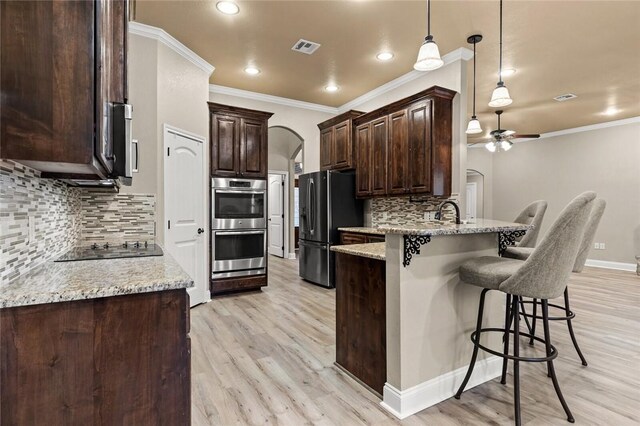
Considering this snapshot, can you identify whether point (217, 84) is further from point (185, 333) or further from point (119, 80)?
point (185, 333)

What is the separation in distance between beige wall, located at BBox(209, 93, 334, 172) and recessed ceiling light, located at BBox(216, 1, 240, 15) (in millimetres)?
2322

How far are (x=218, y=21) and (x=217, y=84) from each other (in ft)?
6.00

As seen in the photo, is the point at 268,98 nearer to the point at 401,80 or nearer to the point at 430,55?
the point at 401,80

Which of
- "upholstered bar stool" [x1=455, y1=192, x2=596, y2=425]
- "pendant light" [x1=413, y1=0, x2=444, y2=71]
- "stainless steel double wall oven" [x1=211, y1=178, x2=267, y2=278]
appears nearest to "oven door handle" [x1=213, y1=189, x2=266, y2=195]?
"stainless steel double wall oven" [x1=211, y1=178, x2=267, y2=278]

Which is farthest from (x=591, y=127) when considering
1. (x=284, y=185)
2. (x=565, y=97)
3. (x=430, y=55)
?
(x=430, y=55)

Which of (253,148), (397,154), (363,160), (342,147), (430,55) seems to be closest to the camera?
(430,55)

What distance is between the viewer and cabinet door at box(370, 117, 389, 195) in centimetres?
455

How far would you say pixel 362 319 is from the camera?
87.7 inches

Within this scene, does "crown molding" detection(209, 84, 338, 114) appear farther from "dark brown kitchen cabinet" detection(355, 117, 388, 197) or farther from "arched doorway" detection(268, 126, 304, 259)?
"arched doorway" detection(268, 126, 304, 259)

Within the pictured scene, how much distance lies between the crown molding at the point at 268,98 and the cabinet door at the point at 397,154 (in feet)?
6.47

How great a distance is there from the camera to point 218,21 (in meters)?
3.32

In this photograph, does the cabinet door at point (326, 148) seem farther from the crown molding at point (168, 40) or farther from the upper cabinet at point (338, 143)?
the crown molding at point (168, 40)

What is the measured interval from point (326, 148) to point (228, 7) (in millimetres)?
2909

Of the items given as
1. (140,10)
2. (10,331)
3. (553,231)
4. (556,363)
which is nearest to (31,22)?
(10,331)
